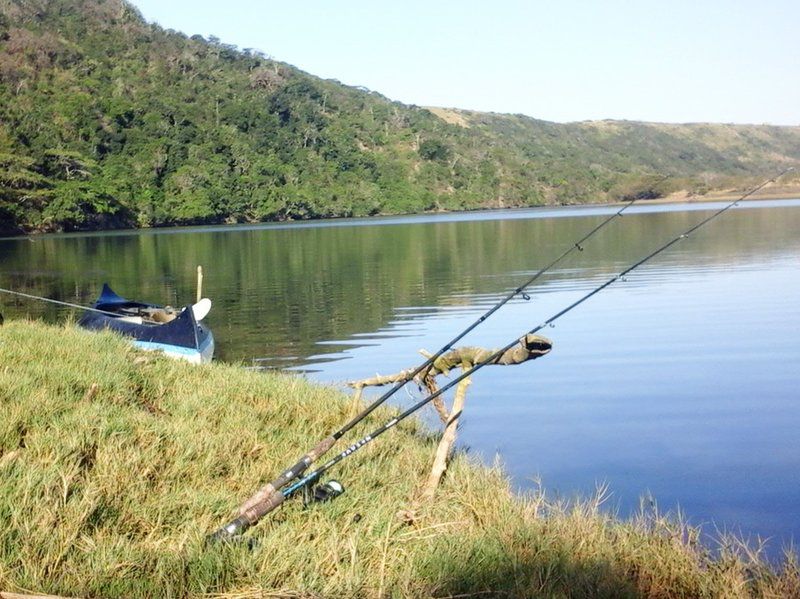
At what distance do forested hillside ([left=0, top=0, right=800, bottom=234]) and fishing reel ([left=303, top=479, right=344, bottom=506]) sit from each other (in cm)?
5936

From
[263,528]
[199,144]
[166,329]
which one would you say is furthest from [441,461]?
[199,144]

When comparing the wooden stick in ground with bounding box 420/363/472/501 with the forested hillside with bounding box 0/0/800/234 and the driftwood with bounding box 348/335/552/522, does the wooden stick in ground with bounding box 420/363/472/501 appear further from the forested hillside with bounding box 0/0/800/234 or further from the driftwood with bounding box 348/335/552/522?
the forested hillside with bounding box 0/0/800/234

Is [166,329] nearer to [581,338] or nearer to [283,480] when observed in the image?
[581,338]

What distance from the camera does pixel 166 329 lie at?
567 inches

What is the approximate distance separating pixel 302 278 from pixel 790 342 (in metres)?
18.9

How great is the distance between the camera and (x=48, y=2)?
12938cm

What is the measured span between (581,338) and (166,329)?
27.0ft

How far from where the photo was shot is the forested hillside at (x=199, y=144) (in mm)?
82750

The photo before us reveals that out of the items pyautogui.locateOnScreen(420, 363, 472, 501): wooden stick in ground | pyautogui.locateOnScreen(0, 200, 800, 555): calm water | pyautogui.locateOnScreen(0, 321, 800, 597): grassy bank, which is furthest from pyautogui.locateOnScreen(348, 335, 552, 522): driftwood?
pyautogui.locateOnScreen(0, 200, 800, 555): calm water

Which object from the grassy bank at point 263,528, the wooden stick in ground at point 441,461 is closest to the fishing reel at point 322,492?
the grassy bank at point 263,528

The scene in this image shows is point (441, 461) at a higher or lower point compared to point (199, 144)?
lower

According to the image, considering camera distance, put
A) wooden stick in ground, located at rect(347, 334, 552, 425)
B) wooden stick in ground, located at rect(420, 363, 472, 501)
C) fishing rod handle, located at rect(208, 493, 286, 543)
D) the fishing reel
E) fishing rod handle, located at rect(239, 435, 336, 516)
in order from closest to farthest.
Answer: fishing rod handle, located at rect(208, 493, 286, 543)
fishing rod handle, located at rect(239, 435, 336, 516)
wooden stick in ground, located at rect(347, 334, 552, 425)
the fishing reel
wooden stick in ground, located at rect(420, 363, 472, 501)

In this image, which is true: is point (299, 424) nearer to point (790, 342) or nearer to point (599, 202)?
point (790, 342)

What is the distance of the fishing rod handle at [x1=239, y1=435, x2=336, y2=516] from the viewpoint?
19.1 feet
